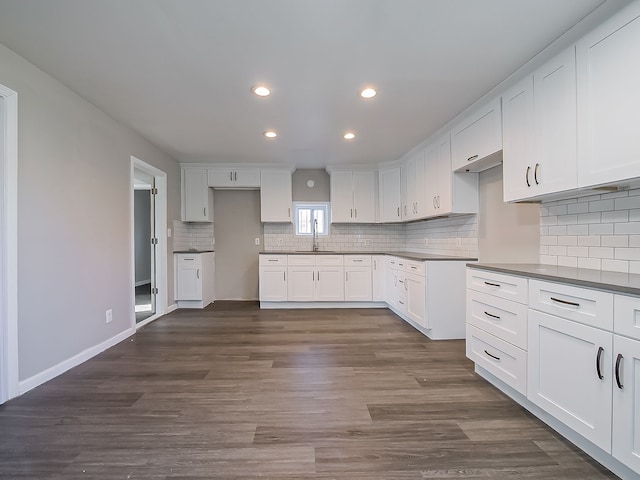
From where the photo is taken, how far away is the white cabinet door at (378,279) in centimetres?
451

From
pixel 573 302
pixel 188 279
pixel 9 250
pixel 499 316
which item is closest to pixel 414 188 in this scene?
pixel 499 316

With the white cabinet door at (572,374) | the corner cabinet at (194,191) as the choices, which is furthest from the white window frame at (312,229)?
the white cabinet door at (572,374)

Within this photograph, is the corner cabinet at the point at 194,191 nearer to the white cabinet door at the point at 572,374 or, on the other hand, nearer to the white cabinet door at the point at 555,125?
the white cabinet door at the point at 555,125

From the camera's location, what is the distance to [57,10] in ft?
5.27

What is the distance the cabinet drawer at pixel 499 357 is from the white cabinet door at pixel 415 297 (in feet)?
2.79

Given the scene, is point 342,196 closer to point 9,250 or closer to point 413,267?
point 413,267

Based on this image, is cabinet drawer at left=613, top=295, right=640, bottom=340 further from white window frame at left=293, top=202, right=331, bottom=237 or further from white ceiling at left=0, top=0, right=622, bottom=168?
white window frame at left=293, top=202, right=331, bottom=237

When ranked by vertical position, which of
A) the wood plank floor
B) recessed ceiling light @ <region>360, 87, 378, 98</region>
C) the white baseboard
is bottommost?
the wood plank floor

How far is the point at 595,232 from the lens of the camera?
1.91 meters

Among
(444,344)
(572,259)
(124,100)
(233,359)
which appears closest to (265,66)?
(124,100)

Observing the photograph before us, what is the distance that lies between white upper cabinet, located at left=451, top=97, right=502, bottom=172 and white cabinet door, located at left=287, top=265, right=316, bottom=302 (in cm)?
248

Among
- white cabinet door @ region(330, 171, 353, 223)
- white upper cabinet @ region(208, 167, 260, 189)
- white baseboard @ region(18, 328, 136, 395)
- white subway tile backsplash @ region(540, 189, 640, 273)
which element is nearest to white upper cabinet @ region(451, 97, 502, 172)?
white subway tile backsplash @ region(540, 189, 640, 273)

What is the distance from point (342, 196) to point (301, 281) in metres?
1.56

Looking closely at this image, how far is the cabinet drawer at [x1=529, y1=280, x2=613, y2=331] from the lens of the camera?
1.32 metres
